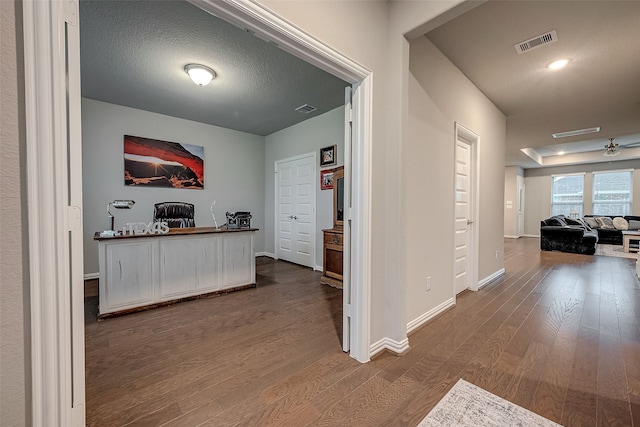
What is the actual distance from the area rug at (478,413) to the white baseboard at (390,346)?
0.48m

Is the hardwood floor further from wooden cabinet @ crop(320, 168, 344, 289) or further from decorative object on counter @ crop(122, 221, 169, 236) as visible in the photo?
decorative object on counter @ crop(122, 221, 169, 236)

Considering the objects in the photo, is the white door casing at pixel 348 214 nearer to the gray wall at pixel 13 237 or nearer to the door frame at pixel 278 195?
the gray wall at pixel 13 237

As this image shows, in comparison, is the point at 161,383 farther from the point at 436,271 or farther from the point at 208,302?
the point at 436,271

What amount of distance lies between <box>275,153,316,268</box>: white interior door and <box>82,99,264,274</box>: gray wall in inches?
24.7

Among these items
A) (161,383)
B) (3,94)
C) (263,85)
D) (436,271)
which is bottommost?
(161,383)

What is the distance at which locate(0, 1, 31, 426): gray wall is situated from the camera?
2.45 ft

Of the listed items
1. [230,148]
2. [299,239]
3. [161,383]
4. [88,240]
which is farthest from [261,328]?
[230,148]

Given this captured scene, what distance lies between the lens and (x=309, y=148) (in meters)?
4.99

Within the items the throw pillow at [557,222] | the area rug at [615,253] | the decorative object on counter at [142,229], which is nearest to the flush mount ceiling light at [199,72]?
the decorative object on counter at [142,229]

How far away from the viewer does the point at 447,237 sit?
2.96m

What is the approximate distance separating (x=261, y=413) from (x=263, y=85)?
3.49 m

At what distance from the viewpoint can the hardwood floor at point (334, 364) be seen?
58.2 inches

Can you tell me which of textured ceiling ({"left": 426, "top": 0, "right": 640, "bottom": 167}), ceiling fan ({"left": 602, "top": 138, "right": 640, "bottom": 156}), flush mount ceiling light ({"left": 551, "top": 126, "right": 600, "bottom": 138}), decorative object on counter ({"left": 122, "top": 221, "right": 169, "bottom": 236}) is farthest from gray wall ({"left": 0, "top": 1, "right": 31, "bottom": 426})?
ceiling fan ({"left": 602, "top": 138, "right": 640, "bottom": 156})

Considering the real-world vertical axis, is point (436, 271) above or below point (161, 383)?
above
